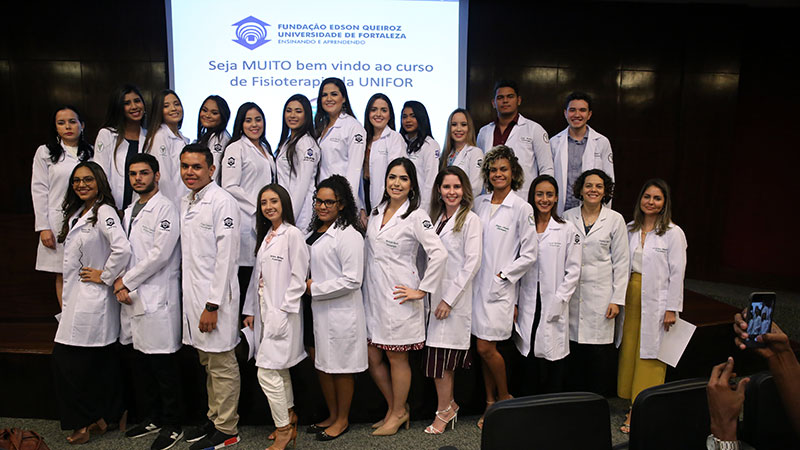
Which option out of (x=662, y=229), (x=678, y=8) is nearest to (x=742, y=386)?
(x=662, y=229)

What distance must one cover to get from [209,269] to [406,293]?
1021 mm

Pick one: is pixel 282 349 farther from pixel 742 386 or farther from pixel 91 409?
pixel 742 386

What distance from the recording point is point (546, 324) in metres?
2.87

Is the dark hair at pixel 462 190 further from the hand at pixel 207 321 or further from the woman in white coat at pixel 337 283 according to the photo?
the hand at pixel 207 321

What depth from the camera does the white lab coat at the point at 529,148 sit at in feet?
12.1

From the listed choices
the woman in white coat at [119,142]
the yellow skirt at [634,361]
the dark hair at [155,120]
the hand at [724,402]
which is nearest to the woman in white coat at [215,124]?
the dark hair at [155,120]

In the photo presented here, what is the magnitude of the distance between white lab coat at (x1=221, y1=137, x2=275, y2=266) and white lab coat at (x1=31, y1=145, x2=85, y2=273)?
36.8 inches

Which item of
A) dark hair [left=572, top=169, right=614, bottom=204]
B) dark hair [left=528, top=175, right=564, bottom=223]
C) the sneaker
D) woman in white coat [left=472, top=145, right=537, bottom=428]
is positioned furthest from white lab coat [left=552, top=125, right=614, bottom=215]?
the sneaker

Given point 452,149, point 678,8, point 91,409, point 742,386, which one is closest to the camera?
point 742,386

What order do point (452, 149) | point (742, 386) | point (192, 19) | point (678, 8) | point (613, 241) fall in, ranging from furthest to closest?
1. point (678, 8)
2. point (192, 19)
3. point (452, 149)
4. point (613, 241)
5. point (742, 386)

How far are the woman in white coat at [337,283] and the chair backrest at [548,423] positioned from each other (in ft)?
4.30

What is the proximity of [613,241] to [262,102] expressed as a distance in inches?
131

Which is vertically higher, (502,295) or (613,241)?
(613,241)

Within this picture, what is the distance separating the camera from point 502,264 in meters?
2.84
